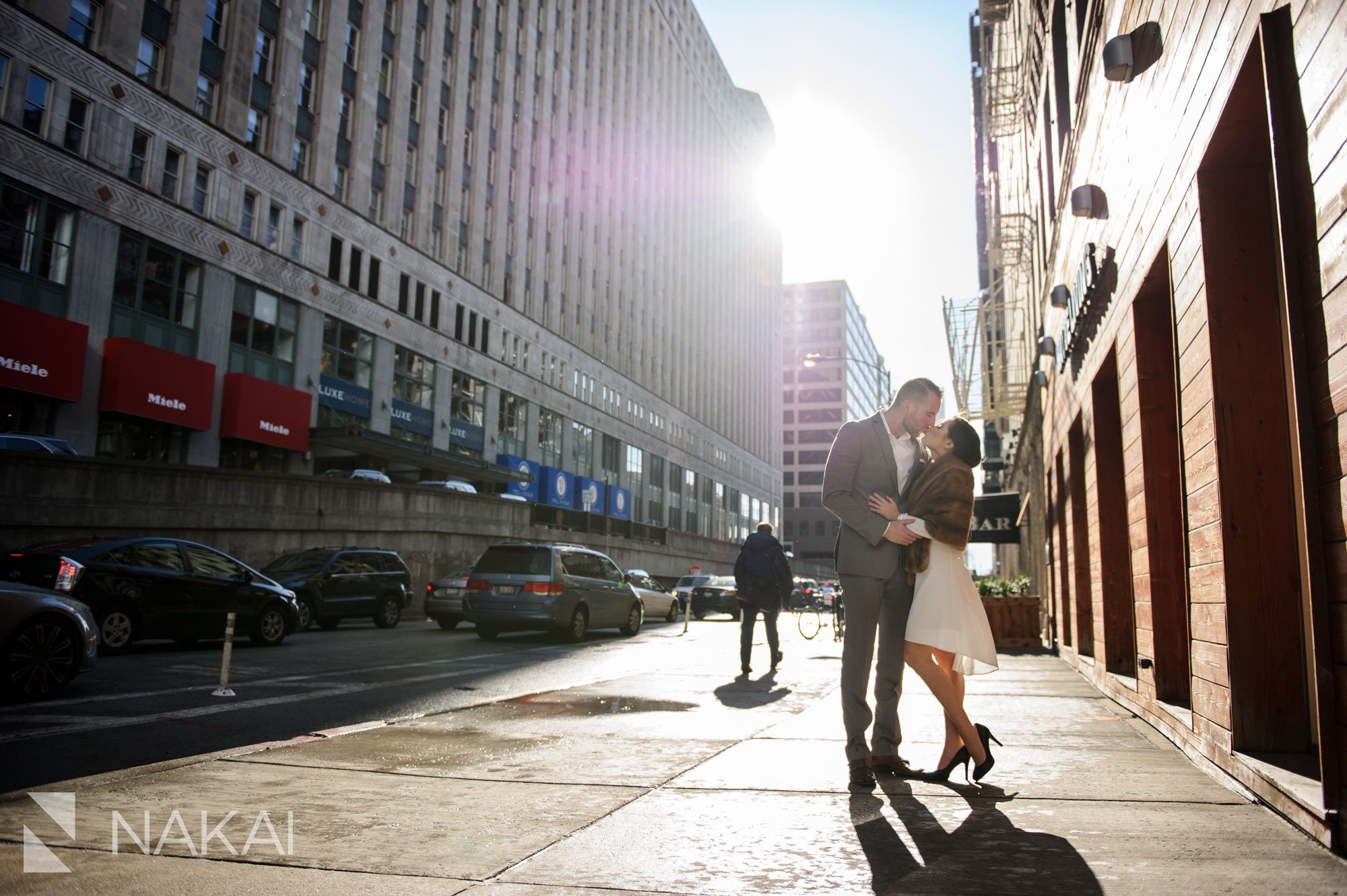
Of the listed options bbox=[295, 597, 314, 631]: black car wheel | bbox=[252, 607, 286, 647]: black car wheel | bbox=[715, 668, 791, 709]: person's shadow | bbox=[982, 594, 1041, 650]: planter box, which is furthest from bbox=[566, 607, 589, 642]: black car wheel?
bbox=[982, 594, 1041, 650]: planter box

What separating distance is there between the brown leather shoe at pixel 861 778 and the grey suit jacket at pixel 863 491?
947 millimetres

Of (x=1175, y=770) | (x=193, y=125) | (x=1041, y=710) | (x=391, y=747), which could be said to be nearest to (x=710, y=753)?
(x=391, y=747)

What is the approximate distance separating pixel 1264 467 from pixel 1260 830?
5.83 feet

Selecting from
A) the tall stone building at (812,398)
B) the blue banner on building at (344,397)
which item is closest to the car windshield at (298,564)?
the blue banner on building at (344,397)

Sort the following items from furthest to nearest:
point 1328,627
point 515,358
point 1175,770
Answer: point 515,358, point 1175,770, point 1328,627

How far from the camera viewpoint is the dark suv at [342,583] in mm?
18156

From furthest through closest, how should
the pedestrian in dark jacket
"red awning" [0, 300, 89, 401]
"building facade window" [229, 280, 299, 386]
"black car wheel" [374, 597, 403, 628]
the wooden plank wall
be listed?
"building facade window" [229, 280, 299, 386] → "red awning" [0, 300, 89, 401] → "black car wheel" [374, 597, 403, 628] → the pedestrian in dark jacket → the wooden plank wall

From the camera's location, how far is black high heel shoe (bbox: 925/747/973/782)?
4.68 m

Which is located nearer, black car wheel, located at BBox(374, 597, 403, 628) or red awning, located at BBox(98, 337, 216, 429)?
black car wheel, located at BBox(374, 597, 403, 628)

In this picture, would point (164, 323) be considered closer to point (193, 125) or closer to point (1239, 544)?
point (193, 125)

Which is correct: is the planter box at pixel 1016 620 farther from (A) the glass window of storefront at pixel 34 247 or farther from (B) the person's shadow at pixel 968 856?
(A) the glass window of storefront at pixel 34 247

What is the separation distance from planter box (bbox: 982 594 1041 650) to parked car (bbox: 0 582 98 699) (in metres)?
13.1

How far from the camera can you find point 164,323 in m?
28.4

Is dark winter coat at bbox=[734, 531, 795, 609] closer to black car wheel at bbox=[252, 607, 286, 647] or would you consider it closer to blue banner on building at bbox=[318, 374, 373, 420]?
black car wheel at bbox=[252, 607, 286, 647]
